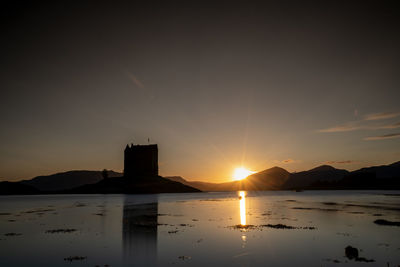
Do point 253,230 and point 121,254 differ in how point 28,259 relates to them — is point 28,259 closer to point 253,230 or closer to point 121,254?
point 121,254

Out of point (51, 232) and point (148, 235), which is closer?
point (148, 235)

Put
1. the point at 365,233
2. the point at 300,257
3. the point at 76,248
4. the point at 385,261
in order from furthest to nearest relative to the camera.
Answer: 1. the point at 365,233
2. the point at 76,248
3. the point at 300,257
4. the point at 385,261

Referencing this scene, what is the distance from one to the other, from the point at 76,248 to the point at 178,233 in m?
12.7

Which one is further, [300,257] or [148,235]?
[148,235]

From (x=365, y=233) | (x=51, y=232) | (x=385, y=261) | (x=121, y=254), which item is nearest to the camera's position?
(x=385, y=261)

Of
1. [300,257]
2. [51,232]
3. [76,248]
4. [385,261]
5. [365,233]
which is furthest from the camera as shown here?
[51,232]

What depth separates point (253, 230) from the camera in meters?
38.0

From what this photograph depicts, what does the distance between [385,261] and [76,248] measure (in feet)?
89.5

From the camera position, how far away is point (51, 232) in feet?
125

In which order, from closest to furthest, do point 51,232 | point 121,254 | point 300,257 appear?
point 300,257, point 121,254, point 51,232

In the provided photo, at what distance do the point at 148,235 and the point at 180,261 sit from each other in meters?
12.7

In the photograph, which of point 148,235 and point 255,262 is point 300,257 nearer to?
point 255,262

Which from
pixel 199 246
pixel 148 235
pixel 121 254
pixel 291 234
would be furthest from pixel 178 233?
pixel 291 234

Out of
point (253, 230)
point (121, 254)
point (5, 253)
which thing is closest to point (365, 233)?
point (253, 230)
